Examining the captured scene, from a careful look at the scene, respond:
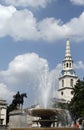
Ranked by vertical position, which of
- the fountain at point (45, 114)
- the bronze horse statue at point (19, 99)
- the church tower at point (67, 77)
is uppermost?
the church tower at point (67, 77)

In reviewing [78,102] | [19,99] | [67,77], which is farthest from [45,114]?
[67,77]

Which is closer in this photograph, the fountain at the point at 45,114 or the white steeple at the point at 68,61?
the fountain at the point at 45,114

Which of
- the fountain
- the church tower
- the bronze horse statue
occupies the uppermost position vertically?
the church tower

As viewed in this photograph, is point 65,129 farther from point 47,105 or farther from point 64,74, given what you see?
point 64,74

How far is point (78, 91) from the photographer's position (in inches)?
2908

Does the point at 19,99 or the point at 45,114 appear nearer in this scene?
the point at 45,114

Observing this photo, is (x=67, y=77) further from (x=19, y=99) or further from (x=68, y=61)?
(x=19, y=99)

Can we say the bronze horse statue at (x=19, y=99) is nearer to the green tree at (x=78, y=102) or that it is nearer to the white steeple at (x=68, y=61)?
the green tree at (x=78, y=102)

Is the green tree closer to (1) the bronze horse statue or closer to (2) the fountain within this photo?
(1) the bronze horse statue

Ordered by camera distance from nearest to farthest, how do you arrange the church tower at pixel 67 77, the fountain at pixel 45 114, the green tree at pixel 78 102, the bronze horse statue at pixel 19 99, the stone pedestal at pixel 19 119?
1. the fountain at pixel 45 114
2. the stone pedestal at pixel 19 119
3. the bronze horse statue at pixel 19 99
4. the green tree at pixel 78 102
5. the church tower at pixel 67 77

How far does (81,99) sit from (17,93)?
89.0 ft

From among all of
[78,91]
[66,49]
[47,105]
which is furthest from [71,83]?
[47,105]

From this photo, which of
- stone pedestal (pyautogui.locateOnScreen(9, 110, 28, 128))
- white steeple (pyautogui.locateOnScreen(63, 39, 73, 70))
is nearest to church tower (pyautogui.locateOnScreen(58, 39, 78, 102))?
white steeple (pyautogui.locateOnScreen(63, 39, 73, 70))

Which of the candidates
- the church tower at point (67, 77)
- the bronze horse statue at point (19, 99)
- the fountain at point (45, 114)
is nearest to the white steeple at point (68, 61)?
the church tower at point (67, 77)
